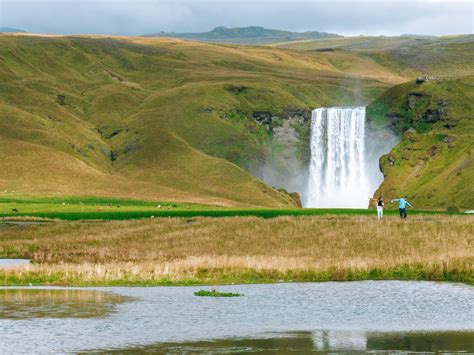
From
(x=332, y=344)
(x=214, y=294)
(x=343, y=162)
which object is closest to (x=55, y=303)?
(x=214, y=294)

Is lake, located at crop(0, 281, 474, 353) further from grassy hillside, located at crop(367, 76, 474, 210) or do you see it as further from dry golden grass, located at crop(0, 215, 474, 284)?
grassy hillside, located at crop(367, 76, 474, 210)

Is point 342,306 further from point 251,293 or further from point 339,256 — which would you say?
point 339,256

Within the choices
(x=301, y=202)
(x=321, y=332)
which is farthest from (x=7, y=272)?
(x=301, y=202)

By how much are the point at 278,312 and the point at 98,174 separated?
145 metres

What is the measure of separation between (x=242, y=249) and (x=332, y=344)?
105 feet

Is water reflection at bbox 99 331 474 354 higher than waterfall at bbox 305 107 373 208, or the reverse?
waterfall at bbox 305 107 373 208

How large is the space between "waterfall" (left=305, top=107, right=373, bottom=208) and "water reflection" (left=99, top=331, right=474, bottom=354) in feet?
496

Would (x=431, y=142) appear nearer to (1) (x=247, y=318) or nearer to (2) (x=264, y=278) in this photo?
(2) (x=264, y=278)

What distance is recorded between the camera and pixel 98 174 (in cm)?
18375

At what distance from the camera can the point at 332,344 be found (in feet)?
112

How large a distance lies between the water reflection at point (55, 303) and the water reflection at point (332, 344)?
7.72 meters

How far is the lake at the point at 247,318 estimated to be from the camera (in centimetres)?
3409

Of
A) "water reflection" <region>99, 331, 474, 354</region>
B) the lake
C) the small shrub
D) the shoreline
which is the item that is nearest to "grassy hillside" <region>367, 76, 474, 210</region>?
the shoreline

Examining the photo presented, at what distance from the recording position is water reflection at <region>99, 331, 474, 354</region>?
32906mm
